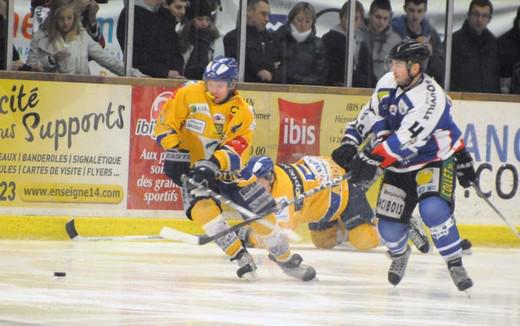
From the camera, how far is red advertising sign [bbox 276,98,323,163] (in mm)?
10164

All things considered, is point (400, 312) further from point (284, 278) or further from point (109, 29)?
point (109, 29)

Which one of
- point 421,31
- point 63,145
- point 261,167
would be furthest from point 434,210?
point 421,31

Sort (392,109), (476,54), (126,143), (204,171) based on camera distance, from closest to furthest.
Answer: (392,109), (204,171), (126,143), (476,54)

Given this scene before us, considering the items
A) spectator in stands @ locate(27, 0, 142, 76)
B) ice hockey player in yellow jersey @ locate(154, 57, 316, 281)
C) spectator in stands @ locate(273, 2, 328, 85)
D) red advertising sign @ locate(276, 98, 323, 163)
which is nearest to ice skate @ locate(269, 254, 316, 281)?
ice hockey player in yellow jersey @ locate(154, 57, 316, 281)

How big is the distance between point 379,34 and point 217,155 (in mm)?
3869

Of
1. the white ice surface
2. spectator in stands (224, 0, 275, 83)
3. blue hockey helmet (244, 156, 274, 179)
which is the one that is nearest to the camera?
the white ice surface

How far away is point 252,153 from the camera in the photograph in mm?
10055

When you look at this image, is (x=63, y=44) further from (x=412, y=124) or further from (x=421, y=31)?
(x=412, y=124)

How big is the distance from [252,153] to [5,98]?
1.86 m

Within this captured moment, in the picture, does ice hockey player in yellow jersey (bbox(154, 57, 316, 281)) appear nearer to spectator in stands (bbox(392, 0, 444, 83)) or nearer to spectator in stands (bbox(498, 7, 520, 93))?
spectator in stands (bbox(392, 0, 444, 83))

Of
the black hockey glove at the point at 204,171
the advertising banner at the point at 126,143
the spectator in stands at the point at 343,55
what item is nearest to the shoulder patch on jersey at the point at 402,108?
the black hockey glove at the point at 204,171

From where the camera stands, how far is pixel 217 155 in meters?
7.31

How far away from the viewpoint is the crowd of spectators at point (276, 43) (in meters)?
9.91

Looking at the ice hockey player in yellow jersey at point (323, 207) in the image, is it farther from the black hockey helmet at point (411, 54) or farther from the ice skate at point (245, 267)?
the black hockey helmet at point (411, 54)
